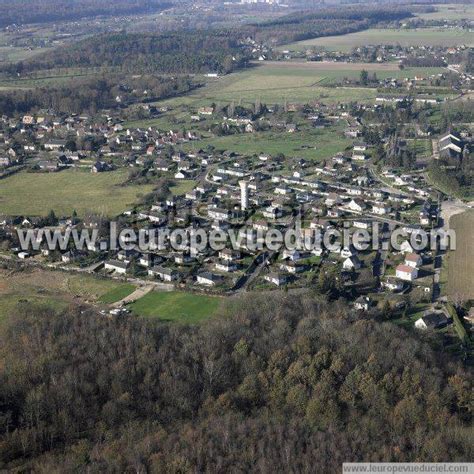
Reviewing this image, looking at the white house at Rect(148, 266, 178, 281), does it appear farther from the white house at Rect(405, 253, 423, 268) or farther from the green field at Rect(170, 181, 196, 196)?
the green field at Rect(170, 181, 196, 196)

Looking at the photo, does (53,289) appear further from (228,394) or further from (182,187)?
(182,187)

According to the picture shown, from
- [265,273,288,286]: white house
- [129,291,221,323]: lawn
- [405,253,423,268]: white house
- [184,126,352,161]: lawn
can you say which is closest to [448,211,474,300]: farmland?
[405,253,423,268]: white house

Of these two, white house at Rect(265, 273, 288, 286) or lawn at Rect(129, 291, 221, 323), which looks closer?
lawn at Rect(129, 291, 221, 323)

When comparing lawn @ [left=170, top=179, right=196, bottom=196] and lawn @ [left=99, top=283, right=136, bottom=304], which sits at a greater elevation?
lawn @ [left=170, top=179, right=196, bottom=196]

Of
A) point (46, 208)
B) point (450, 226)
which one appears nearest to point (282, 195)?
point (450, 226)

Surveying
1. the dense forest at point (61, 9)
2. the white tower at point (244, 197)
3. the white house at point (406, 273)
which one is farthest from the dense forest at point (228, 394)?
the dense forest at point (61, 9)

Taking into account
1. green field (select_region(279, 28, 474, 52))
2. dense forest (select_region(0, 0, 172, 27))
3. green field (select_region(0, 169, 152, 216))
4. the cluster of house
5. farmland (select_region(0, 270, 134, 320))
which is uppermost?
dense forest (select_region(0, 0, 172, 27))
